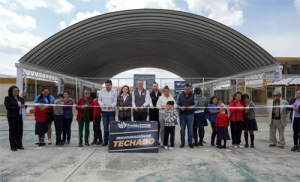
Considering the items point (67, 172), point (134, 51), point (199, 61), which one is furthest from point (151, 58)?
point (67, 172)

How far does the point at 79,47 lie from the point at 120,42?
146 inches

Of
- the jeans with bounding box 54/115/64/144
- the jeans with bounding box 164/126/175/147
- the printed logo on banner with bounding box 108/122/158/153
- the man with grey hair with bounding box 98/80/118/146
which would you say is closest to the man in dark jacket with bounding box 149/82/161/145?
the jeans with bounding box 164/126/175/147

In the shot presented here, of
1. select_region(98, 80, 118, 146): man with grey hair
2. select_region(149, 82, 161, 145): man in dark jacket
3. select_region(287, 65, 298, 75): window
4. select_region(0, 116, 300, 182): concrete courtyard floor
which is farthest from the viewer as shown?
select_region(287, 65, 298, 75): window

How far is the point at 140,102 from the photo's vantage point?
5625mm

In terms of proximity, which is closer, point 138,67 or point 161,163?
point 161,163

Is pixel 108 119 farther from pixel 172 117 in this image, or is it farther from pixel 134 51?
pixel 134 51

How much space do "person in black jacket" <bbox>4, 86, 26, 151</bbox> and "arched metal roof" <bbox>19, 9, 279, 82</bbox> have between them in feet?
33.8

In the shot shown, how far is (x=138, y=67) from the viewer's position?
32594mm

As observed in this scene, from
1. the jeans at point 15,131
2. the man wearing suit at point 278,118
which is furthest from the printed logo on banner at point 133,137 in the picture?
the man wearing suit at point 278,118

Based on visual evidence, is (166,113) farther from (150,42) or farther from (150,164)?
(150,42)

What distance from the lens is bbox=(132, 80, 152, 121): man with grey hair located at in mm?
5516

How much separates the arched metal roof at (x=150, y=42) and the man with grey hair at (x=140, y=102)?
33.1 feet

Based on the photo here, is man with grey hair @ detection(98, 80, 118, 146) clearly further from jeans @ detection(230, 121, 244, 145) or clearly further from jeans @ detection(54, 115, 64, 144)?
jeans @ detection(230, 121, 244, 145)

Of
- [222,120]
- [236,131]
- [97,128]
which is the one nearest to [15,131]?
[97,128]
